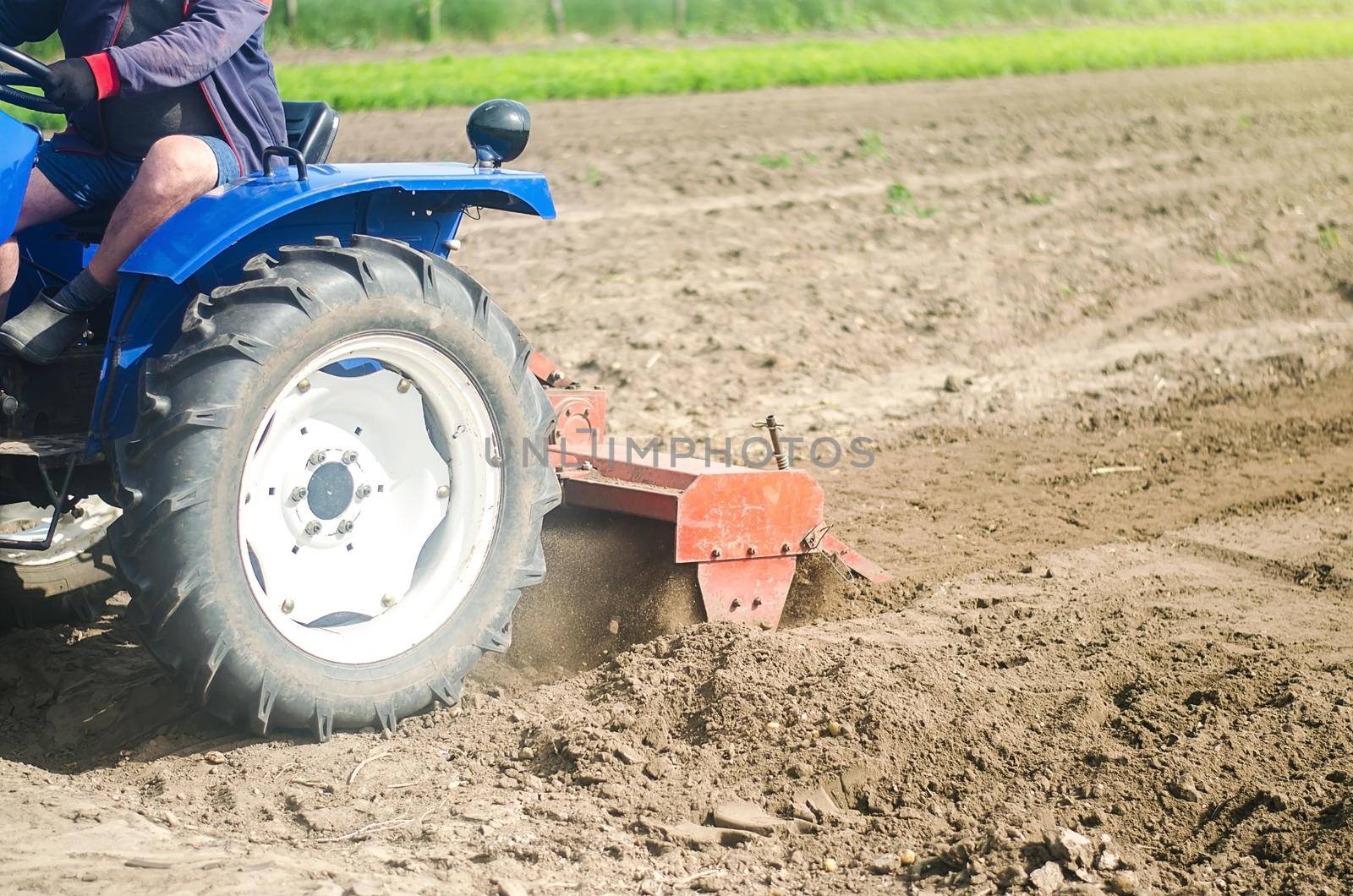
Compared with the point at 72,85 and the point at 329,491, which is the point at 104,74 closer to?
the point at 72,85

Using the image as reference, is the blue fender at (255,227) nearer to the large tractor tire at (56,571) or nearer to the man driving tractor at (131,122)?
the man driving tractor at (131,122)

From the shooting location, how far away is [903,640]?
393 centimetres

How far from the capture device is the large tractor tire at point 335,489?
9.53 feet

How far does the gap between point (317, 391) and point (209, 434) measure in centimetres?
42

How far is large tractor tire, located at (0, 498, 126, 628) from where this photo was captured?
3.99 meters

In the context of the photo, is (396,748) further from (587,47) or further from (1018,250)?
(587,47)

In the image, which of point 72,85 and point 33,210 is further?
point 33,210

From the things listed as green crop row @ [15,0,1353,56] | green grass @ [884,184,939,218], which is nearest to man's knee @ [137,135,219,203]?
→ green grass @ [884,184,939,218]

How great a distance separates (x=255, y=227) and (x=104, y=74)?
1.50 ft

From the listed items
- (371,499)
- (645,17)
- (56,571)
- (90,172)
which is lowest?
(56,571)

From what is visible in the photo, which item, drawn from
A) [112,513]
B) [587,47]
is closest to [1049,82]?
[587,47]

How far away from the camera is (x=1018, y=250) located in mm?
9117

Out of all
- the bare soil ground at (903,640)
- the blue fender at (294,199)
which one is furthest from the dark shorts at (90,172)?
the bare soil ground at (903,640)

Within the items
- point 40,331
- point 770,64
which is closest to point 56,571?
point 40,331
